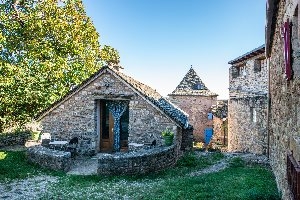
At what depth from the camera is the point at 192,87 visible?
103 feet

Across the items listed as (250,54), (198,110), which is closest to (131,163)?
(250,54)

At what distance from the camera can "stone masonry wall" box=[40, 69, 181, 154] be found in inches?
541

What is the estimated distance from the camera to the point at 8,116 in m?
18.7

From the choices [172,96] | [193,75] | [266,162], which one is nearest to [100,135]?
[266,162]

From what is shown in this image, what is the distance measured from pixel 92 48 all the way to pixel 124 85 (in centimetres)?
946

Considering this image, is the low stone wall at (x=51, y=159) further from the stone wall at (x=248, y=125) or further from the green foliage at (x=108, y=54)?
the green foliage at (x=108, y=54)

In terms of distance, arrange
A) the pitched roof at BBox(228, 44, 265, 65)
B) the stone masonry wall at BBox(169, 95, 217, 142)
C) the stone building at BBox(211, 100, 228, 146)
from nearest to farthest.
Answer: the pitched roof at BBox(228, 44, 265, 65), the stone building at BBox(211, 100, 228, 146), the stone masonry wall at BBox(169, 95, 217, 142)

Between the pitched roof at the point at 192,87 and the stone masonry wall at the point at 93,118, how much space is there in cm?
1674

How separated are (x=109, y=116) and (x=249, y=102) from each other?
7798 mm

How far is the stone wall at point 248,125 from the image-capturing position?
45.8ft

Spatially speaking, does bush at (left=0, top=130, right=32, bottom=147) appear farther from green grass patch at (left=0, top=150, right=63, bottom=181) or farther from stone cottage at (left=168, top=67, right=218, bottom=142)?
stone cottage at (left=168, top=67, right=218, bottom=142)

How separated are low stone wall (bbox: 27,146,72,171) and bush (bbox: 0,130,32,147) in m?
4.15

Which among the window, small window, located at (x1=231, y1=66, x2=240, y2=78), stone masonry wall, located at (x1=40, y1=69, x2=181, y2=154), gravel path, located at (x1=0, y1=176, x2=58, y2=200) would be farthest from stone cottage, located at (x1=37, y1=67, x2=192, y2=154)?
small window, located at (x1=231, y1=66, x2=240, y2=78)

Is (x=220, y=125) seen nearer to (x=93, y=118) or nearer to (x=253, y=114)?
(x=253, y=114)
